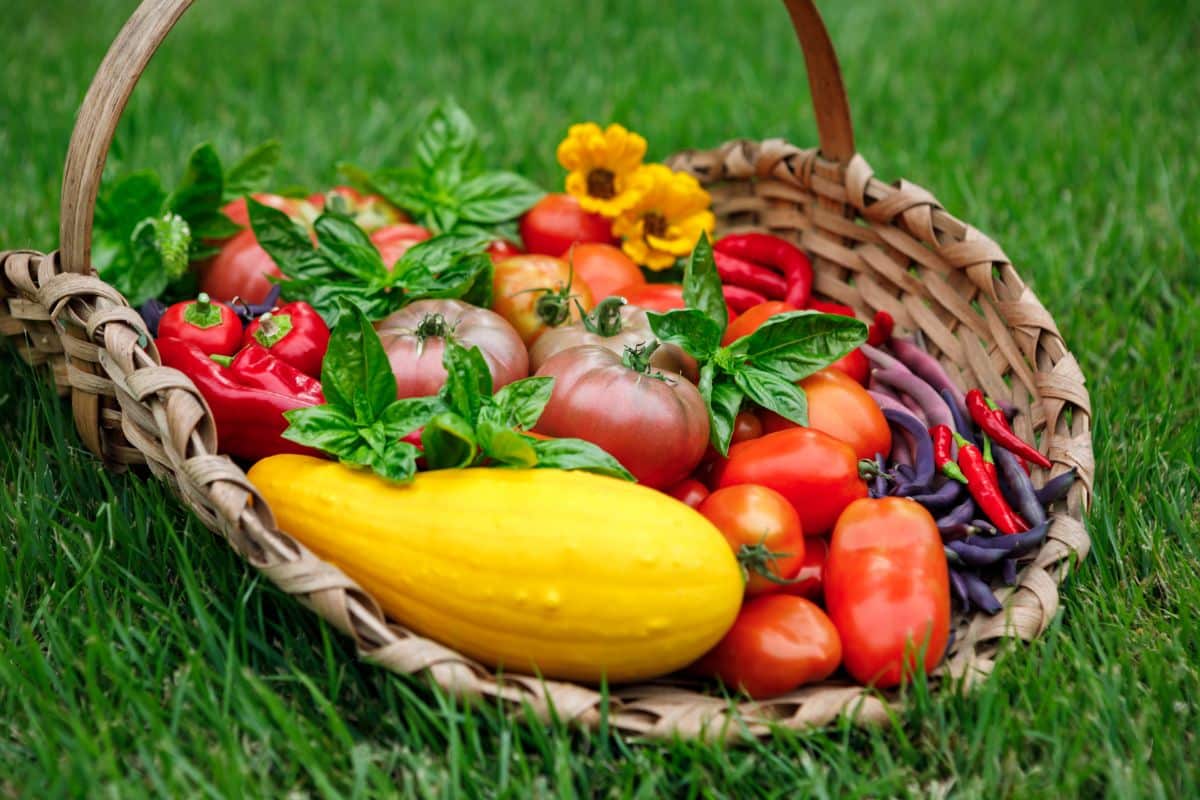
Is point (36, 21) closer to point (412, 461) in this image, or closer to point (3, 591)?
point (3, 591)

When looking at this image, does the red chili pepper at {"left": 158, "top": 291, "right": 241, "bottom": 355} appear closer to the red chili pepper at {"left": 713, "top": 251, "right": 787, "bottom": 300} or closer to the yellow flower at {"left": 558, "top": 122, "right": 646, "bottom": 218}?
the yellow flower at {"left": 558, "top": 122, "right": 646, "bottom": 218}

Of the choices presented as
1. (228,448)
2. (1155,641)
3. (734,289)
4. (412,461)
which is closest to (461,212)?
(734,289)

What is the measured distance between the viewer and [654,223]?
310cm

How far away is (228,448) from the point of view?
233 cm

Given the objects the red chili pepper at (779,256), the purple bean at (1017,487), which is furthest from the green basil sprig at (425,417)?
the red chili pepper at (779,256)

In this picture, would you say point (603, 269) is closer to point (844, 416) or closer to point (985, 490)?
point (844, 416)

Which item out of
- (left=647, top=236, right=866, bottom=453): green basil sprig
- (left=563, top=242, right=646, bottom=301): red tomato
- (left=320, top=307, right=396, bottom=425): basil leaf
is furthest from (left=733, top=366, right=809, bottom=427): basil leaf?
(left=320, top=307, right=396, bottom=425): basil leaf

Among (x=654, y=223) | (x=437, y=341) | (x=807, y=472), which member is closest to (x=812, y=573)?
(x=807, y=472)

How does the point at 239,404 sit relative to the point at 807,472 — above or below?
above

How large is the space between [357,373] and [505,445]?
0.32 meters

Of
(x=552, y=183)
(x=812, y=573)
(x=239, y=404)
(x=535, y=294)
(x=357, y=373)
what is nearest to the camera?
(x=357, y=373)

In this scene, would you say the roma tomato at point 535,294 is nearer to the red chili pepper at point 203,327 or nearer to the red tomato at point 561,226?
the red tomato at point 561,226

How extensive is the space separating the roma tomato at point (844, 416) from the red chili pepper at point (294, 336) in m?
0.99

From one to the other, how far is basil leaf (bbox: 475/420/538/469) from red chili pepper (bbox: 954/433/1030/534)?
36.4 inches
